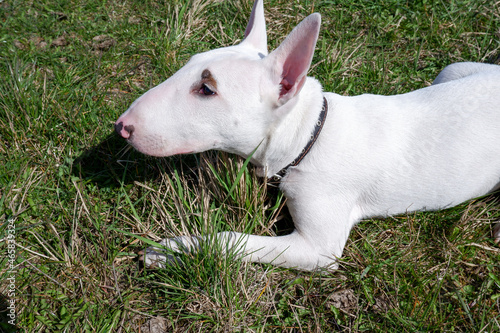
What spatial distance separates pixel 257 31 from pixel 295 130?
2.50 ft

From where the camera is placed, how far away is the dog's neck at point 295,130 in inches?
107

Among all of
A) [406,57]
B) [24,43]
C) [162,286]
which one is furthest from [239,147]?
[24,43]

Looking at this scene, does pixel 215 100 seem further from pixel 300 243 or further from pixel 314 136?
pixel 300 243

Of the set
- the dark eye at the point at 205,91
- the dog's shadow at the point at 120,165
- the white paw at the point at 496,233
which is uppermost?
the dark eye at the point at 205,91

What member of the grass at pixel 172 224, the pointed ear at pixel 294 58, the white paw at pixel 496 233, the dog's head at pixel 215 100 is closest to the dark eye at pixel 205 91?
the dog's head at pixel 215 100

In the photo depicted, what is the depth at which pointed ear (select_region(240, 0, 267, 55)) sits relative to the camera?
2.89 metres

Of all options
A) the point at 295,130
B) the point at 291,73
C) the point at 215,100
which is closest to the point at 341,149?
the point at 295,130

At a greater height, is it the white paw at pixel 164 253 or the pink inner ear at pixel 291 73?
the pink inner ear at pixel 291 73

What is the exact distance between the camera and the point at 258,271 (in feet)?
9.53

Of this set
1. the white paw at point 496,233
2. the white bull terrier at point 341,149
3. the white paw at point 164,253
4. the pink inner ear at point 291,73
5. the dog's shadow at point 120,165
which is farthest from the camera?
the dog's shadow at point 120,165

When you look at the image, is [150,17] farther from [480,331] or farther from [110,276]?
[480,331]

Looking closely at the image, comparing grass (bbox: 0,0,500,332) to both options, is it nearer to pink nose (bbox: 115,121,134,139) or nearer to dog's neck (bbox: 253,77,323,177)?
dog's neck (bbox: 253,77,323,177)

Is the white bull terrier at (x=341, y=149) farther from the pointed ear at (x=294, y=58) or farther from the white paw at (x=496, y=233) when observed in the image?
the white paw at (x=496, y=233)

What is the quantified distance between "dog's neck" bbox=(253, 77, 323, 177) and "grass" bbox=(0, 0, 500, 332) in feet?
1.01
